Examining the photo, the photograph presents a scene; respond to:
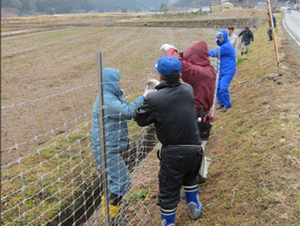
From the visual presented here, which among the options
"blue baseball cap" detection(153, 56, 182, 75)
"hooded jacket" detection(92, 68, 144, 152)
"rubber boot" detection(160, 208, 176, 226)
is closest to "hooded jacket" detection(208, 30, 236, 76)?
"hooded jacket" detection(92, 68, 144, 152)

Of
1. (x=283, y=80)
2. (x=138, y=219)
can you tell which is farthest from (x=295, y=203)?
(x=283, y=80)

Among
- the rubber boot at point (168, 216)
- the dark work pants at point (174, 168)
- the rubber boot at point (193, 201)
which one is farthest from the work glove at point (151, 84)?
the rubber boot at point (168, 216)

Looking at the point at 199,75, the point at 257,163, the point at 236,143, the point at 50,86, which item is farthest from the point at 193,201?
the point at 50,86

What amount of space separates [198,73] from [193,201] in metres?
1.63

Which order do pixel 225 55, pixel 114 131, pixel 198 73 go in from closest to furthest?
pixel 114 131 → pixel 198 73 → pixel 225 55

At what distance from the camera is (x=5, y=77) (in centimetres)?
1220

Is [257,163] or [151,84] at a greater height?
[151,84]

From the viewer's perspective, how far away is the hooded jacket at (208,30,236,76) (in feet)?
20.1

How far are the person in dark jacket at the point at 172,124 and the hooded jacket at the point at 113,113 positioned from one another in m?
0.47

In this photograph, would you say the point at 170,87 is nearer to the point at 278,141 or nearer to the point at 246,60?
the point at 278,141

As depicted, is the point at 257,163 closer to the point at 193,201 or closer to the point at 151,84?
the point at 193,201

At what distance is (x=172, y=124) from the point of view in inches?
108

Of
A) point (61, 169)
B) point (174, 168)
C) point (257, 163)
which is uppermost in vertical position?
point (174, 168)

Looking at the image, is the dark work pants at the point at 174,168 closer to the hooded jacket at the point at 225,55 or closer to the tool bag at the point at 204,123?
the tool bag at the point at 204,123
